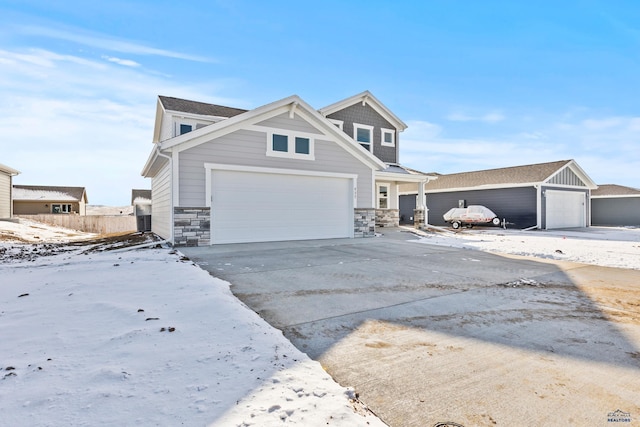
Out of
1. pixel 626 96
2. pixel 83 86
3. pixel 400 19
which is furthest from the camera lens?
pixel 626 96

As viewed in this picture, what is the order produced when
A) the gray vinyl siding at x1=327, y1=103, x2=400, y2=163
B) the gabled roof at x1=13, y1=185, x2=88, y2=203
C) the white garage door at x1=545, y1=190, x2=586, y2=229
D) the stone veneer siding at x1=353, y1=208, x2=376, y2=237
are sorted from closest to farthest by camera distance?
the stone veneer siding at x1=353, y1=208, x2=376, y2=237 → the gray vinyl siding at x1=327, y1=103, x2=400, y2=163 → the white garage door at x1=545, y1=190, x2=586, y2=229 → the gabled roof at x1=13, y1=185, x2=88, y2=203

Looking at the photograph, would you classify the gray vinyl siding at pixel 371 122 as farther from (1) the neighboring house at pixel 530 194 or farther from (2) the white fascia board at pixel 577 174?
(2) the white fascia board at pixel 577 174

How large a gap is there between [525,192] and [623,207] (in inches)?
553

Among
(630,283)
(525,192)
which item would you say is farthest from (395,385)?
(525,192)

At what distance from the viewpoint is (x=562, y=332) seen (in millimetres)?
3162

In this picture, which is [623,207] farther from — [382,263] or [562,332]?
[562,332]

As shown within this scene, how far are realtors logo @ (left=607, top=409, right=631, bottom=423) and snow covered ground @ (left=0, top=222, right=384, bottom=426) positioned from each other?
141 cm

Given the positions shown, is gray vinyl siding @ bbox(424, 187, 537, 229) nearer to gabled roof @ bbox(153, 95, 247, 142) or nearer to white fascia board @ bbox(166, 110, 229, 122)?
gabled roof @ bbox(153, 95, 247, 142)

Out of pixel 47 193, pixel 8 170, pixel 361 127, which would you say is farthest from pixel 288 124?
pixel 47 193

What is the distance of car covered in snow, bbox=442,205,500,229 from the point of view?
64.6 ft

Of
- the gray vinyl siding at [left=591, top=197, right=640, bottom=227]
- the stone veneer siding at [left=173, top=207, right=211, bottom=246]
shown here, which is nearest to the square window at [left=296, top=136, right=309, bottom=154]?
the stone veneer siding at [left=173, top=207, right=211, bottom=246]

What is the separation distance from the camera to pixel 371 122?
17031 millimetres

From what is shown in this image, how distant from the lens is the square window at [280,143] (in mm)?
10586

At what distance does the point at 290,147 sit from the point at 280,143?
1.19 ft
